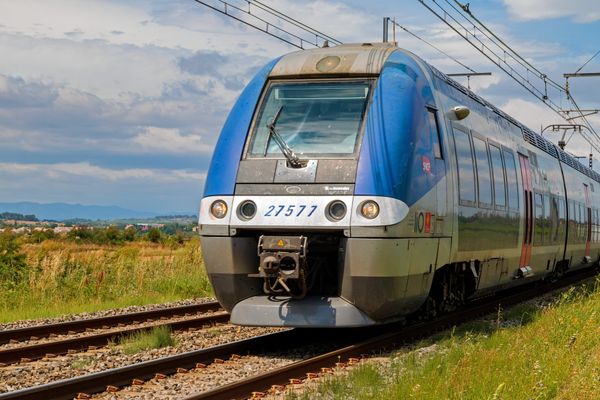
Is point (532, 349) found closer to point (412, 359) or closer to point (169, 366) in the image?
point (412, 359)

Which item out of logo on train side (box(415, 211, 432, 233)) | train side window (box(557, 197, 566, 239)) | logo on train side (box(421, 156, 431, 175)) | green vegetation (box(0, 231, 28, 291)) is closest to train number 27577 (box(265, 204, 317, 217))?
logo on train side (box(415, 211, 432, 233))

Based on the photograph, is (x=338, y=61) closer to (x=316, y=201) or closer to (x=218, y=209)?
(x=316, y=201)

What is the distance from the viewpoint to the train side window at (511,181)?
48.3ft

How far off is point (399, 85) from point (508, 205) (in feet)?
16.5

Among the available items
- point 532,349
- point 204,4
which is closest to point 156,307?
point 204,4

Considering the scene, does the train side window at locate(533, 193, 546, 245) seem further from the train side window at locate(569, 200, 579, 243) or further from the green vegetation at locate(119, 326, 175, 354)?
the green vegetation at locate(119, 326, 175, 354)

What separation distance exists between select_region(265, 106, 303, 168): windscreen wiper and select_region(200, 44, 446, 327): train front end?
13 millimetres

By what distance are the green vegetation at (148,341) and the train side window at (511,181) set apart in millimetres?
6600

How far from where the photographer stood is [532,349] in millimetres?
9164

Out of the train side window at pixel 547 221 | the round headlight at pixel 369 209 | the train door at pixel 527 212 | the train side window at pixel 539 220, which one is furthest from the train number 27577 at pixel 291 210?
the train side window at pixel 547 221

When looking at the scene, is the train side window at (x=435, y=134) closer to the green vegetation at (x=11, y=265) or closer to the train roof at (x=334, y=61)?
the train roof at (x=334, y=61)

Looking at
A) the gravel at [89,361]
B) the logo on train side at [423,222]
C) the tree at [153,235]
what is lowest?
the gravel at [89,361]

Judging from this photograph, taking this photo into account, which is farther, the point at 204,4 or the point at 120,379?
the point at 204,4

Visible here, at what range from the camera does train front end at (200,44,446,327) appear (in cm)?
930
